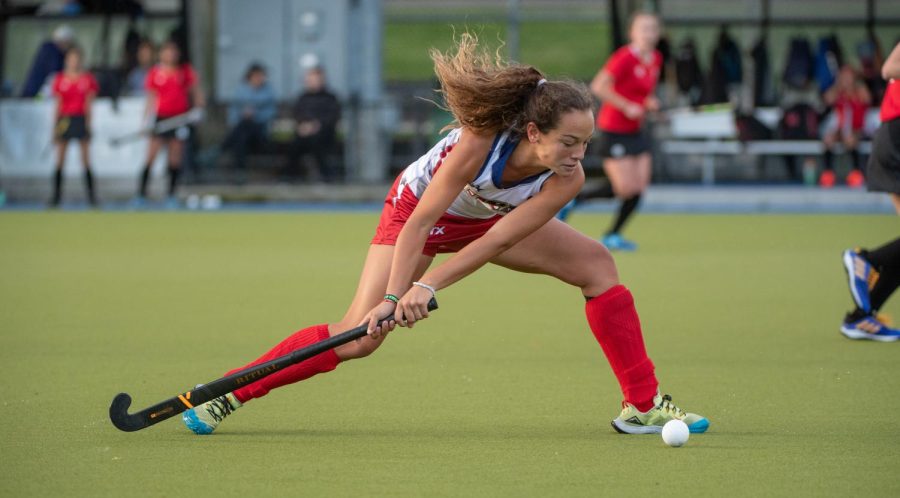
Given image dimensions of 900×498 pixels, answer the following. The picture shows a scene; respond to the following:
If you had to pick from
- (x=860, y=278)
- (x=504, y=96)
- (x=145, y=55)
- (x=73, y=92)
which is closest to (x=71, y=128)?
(x=73, y=92)

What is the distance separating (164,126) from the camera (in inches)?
620

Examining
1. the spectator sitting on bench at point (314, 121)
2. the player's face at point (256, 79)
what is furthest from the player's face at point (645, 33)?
the player's face at point (256, 79)

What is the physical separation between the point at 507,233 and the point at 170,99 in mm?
12292

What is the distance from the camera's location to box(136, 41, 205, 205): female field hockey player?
618 inches

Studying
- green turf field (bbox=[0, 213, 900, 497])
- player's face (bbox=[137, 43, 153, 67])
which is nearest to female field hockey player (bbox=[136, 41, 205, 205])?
player's face (bbox=[137, 43, 153, 67])

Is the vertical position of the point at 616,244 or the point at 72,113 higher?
the point at 72,113

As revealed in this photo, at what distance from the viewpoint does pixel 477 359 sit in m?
5.98

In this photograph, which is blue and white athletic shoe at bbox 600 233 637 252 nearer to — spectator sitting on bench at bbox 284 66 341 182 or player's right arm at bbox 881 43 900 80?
player's right arm at bbox 881 43 900 80

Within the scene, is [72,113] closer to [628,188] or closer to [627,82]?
[627,82]

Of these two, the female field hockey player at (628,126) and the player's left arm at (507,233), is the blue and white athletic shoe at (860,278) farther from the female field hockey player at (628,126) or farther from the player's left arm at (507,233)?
the female field hockey player at (628,126)

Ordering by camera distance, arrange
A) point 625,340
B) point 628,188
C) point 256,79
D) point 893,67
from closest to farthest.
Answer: point 625,340, point 893,67, point 628,188, point 256,79

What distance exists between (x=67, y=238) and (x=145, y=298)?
13.8 ft

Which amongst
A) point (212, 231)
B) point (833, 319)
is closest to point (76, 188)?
point (212, 231)

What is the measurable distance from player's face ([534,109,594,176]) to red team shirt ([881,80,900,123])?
2738mm
